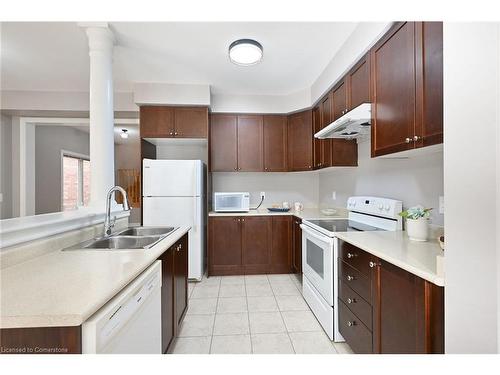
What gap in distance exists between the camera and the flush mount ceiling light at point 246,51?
2037 mm

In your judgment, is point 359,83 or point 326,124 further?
point 326,124

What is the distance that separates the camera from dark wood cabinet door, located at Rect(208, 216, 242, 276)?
118 inches

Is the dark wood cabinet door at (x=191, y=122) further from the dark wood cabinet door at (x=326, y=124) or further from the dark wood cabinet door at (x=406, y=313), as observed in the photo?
the dark wood cabinet door at (x=406, y=313)

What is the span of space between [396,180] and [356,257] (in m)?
0.89

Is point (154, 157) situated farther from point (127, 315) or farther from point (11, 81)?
point (127, 315)

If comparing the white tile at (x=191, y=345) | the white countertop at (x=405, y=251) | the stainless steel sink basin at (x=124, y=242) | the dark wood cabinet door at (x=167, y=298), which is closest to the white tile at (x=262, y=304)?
the white tile at (x=191, y=345)

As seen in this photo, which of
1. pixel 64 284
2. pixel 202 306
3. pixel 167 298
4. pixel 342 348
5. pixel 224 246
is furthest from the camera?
pixel 224 246

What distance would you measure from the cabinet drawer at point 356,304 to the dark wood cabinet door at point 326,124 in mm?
1464

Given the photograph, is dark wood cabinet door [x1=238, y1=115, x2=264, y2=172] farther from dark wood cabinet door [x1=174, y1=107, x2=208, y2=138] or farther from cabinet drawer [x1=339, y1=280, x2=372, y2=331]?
cabinet drawer [x1=339, y1=280, x2=372, y2=331]

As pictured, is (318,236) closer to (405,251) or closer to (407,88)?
(405,251)

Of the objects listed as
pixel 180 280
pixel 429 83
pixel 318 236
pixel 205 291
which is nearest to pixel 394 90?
pixel 429 83

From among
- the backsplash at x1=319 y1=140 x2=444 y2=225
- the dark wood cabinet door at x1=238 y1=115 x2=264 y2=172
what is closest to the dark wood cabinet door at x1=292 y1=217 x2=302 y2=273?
the backsplash at x1=319 y1=140 x2=444 y2=225

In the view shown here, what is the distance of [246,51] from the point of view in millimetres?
2076
